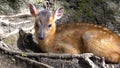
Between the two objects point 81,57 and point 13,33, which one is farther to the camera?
point 13,33

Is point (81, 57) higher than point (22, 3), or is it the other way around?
point (22, 3)

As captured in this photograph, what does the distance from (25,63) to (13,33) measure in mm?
1025

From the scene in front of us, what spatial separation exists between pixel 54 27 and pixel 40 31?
1.39 feet

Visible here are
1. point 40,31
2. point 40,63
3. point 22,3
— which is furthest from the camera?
point 22,3

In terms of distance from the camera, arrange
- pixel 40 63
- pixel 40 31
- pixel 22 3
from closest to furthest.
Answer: pixel 40 63 < pixel 40 31 < pixel 22 3

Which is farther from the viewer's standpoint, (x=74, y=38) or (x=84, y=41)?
(x=74, y=38)

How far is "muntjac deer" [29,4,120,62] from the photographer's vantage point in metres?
7.81

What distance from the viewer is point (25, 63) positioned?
300 inches

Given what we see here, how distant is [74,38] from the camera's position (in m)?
8.08

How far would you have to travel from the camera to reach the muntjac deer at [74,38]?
781cm

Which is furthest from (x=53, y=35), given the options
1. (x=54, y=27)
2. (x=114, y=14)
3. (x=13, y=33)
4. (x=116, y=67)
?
(x=114, y=14)

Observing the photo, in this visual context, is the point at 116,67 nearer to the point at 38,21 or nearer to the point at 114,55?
the point at 114,55

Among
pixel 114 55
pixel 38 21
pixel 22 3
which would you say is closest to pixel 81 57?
pixel 114 55

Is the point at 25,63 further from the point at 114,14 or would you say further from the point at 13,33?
the point at 114,14
